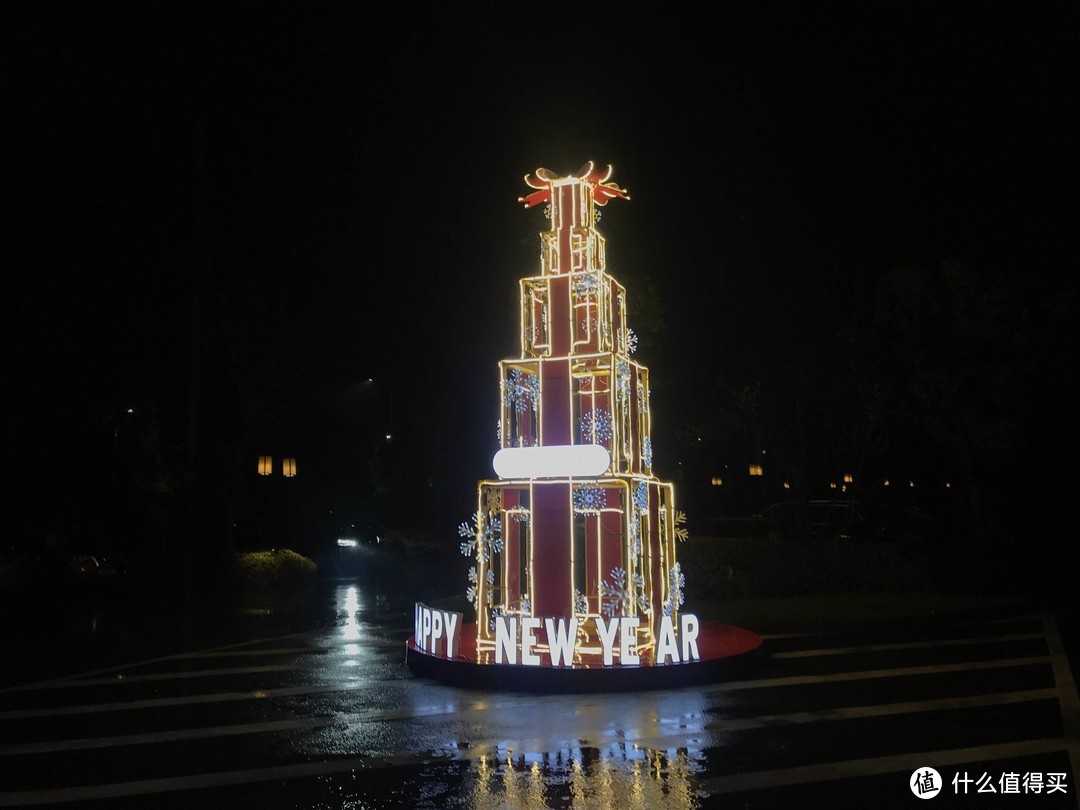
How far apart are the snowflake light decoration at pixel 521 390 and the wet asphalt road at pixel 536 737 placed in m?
A: 3.95

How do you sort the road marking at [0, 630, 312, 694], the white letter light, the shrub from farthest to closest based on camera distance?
1. the shrub
2. the white letter light
3. the road marking at [0, 630, 312, 694]

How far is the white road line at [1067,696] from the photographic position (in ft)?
24.0

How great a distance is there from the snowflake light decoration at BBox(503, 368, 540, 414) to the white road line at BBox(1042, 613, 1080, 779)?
7.18 m

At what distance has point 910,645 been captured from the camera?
13.3 m

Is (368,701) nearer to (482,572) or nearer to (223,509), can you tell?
(482,572)

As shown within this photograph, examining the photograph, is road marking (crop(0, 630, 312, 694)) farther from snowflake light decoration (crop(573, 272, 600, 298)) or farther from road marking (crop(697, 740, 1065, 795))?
road marking (crop(697, 740, 1065, 795))

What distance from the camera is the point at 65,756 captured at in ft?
24.5

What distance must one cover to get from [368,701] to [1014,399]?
18133mm

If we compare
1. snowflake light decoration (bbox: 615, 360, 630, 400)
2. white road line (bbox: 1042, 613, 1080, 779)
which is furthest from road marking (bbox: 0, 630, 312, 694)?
white road line (bbox: 1042, 613, 1080, 779)

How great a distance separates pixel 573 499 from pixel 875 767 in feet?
17.5

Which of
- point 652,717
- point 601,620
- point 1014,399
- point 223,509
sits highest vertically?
point 1014,399

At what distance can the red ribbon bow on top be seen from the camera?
1223cm

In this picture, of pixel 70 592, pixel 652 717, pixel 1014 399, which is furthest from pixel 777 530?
pixel 70 592

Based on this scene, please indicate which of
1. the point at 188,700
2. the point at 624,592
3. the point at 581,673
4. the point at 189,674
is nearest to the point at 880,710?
the point at 581,673
